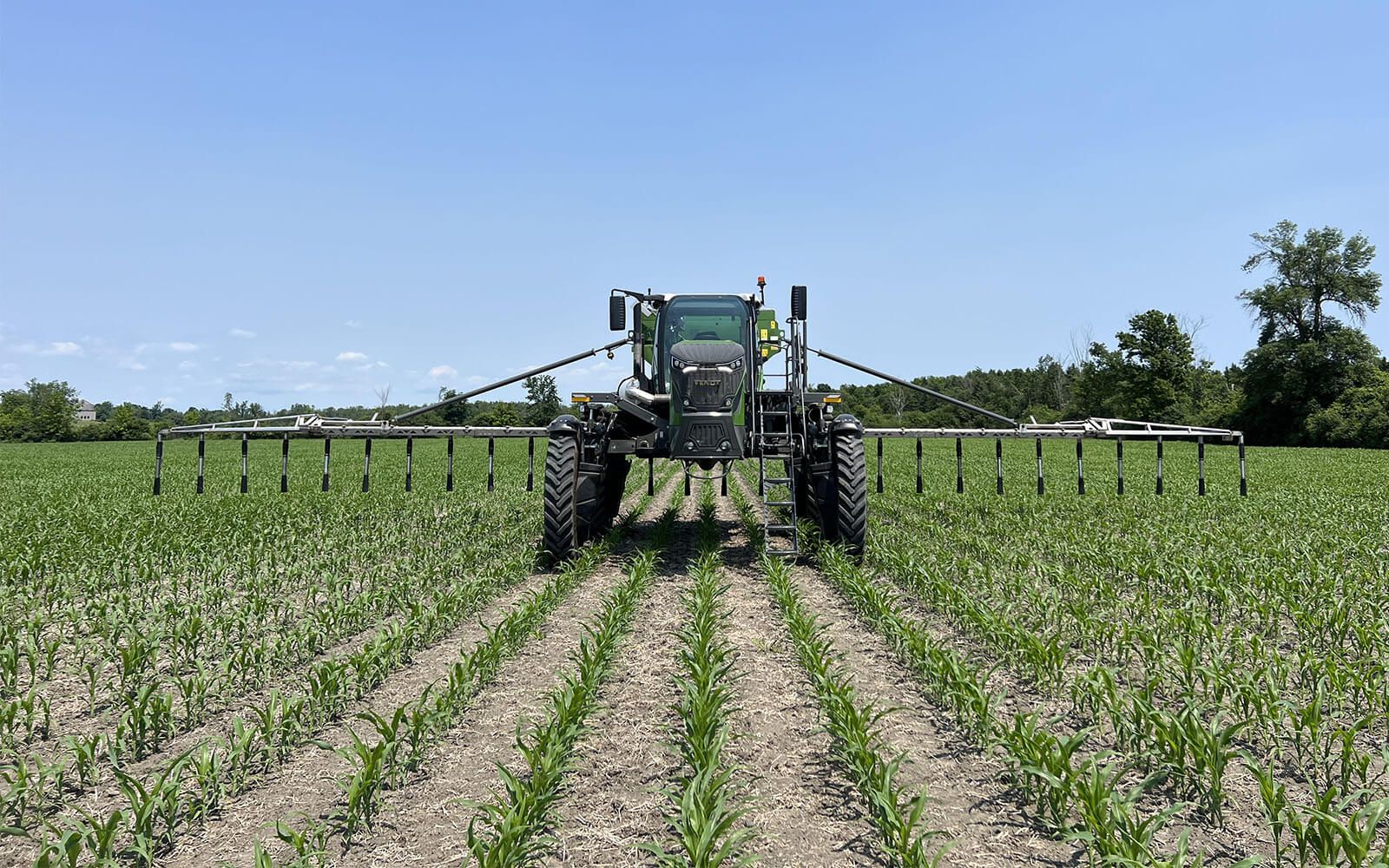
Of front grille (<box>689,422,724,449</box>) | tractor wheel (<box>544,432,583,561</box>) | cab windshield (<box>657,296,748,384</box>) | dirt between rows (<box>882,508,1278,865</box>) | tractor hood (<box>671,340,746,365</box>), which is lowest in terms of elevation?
dirt between rows (<box>882,508,1278,865</box>)

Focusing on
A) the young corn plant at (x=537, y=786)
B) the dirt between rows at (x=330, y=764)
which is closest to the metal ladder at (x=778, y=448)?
the dirt between rows at (x=330, y=764)

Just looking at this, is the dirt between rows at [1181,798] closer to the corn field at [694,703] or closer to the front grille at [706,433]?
the corn field at [694,703]

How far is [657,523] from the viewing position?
11961 mm

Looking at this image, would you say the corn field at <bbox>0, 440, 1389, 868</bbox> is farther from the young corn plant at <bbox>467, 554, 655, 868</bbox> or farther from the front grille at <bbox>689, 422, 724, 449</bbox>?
the front grille at <bbox>689, 422, 724, 449</bbox>

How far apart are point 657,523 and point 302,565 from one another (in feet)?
17.6

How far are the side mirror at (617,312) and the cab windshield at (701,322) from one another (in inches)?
24.1

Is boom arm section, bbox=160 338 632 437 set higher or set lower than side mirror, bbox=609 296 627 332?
lower

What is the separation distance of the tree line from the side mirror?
2285 centimetres

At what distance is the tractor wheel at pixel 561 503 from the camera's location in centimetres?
804

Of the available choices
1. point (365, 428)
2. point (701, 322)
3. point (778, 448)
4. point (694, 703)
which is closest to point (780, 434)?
point (778, 448)

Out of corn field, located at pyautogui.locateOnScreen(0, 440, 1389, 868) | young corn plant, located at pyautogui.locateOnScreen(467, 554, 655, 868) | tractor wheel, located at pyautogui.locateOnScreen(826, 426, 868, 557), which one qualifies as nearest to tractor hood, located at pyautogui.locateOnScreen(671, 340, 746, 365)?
tractor wheel, located at pyautogui.locateOnScreen(826, 426, 868, 557)

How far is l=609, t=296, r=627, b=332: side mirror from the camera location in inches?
343

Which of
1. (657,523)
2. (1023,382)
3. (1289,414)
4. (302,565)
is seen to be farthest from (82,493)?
(1023,382)

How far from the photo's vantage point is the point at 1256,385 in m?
48.2
